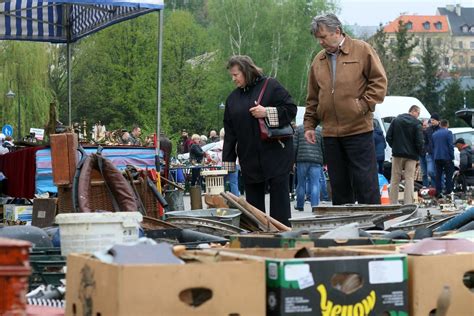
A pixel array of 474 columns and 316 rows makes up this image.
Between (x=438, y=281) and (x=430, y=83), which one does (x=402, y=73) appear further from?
(x=438, y=281)

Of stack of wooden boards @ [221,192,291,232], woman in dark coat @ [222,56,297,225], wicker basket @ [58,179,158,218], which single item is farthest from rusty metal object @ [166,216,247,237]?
woman in dark coat @ [222,56,297,225]

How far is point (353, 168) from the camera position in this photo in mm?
9742

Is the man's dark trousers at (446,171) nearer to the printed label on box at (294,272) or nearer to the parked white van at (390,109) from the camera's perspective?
the parked white van at (390,109)

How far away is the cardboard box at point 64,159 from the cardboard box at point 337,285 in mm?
6392

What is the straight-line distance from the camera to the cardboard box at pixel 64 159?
10.6m

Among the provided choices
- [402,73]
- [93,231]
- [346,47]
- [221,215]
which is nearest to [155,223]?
[221,215]

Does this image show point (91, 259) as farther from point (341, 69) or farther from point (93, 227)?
point (341, 69)

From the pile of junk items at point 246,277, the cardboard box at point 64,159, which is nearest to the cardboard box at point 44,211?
the cardboard box at point 64,159

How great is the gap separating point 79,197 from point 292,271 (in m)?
5.45

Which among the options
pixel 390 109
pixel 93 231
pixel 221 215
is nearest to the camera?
pixel 93 231

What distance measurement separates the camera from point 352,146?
9.73 metres

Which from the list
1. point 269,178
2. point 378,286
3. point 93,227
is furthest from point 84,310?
point 269,178

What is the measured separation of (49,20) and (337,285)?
1288 cm

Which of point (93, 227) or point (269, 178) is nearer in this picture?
point (93, 227)
